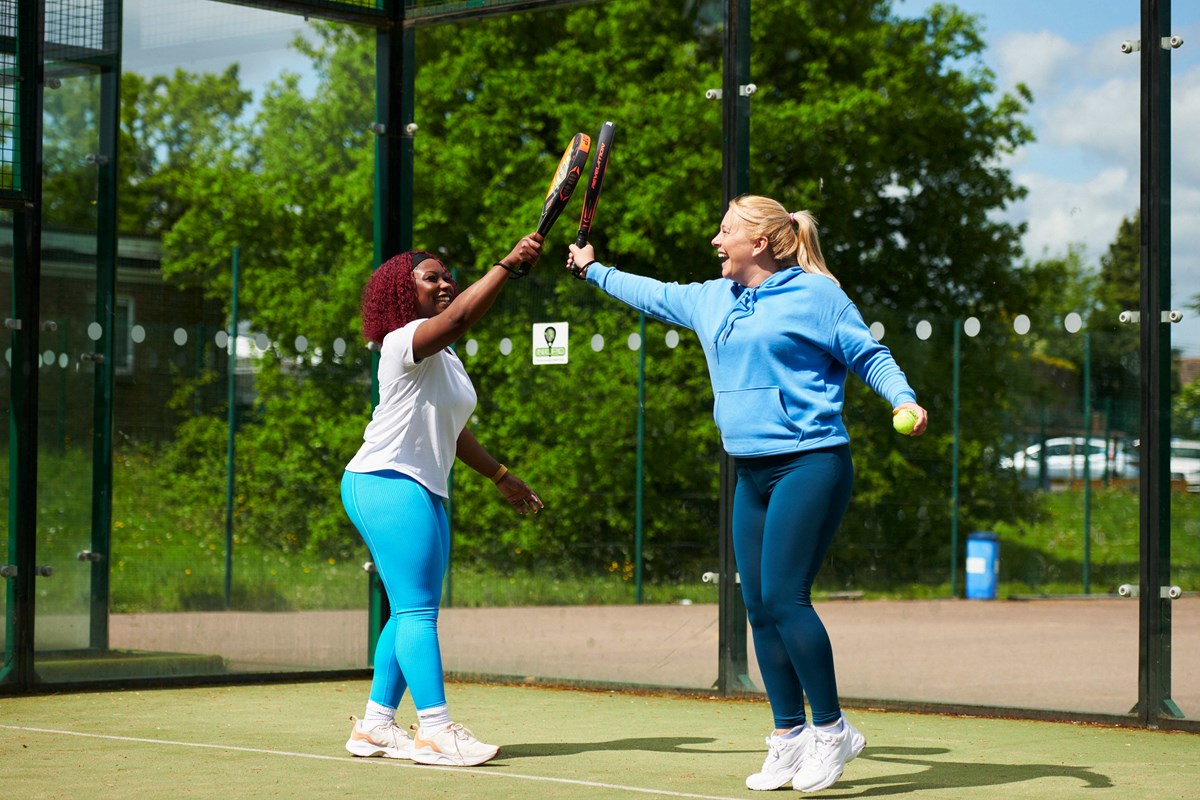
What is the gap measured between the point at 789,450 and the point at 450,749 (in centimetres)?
139

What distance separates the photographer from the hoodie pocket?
518cm

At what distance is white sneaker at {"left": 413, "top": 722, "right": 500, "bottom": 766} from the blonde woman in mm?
873

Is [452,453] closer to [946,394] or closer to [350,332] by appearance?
[350,332]

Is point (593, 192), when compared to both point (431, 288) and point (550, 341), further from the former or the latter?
point (550, 341)

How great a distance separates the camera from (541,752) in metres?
5.97

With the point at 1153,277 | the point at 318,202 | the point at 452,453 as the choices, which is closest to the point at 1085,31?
the point at 1153,277

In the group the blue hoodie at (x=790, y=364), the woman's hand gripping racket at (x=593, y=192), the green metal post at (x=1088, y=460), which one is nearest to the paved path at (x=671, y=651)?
the green metal post at (x=1088, y=460)

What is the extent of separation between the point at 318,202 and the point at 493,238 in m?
5.71

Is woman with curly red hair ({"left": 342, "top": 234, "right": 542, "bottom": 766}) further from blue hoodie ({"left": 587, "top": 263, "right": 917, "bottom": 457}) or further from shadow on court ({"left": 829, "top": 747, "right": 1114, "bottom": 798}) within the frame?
shadow on court ({"left": 829, "top": 747, "right": 1114, "bottom": 798})

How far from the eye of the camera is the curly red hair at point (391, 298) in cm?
584

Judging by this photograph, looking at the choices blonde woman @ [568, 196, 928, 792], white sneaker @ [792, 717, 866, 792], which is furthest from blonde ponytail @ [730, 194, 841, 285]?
white sneaker @ [792, 717, 866, 792]

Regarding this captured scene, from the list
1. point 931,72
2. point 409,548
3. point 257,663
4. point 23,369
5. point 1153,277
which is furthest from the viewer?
point 931,72

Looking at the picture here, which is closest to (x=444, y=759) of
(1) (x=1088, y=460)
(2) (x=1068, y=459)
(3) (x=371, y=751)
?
(3) (x=371, y=751)

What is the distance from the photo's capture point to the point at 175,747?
604 cm
